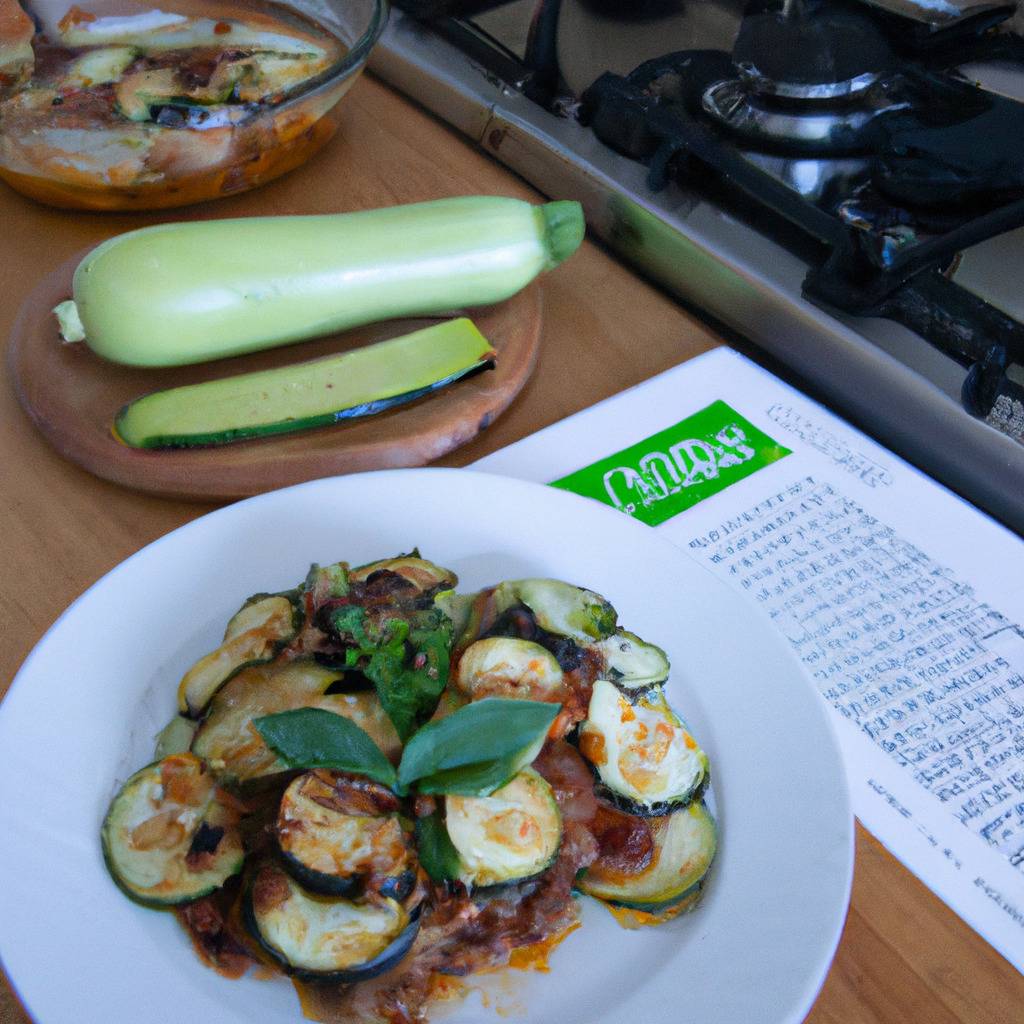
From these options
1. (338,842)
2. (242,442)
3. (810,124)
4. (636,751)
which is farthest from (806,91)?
(338,842)

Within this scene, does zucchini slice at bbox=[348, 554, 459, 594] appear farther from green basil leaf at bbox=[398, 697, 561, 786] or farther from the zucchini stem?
the zucchini stem

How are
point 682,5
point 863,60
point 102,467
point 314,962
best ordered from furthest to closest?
1. point 682,5
2. point 863,60
3. point 102,467
4. point 314,962

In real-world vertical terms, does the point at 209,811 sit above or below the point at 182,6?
below

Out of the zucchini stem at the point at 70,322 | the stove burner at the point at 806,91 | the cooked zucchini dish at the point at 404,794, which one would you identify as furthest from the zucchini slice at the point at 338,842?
the stove burner at the point at 806,91

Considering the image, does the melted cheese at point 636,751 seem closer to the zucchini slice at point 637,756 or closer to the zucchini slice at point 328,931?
the zucchini slice at point 637,756

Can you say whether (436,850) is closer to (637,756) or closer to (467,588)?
(637,756)

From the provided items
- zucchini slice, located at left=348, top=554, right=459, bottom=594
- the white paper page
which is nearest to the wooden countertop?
the white paper page

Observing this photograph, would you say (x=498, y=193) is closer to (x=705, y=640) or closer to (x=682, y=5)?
(x=682, y=5)

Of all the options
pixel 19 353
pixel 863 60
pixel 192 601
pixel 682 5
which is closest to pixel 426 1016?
pixel 192 601
